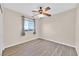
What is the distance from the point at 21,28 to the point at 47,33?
41.3 inches

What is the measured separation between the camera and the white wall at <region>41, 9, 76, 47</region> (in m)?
2.58

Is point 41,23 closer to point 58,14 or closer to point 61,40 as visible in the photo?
point 58,14

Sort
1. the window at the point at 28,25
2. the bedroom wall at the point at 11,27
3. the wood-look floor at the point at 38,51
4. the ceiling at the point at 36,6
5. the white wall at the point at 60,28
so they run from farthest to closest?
the white wall at the point at 60,28, the window at the point at 28,25, the bedroom wall at the point at 11,27, the wood-look floor at the point at 38,51, the ceiling at the point at 36,6

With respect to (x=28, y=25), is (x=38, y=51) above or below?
below

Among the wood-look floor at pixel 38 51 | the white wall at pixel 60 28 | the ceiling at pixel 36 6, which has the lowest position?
the wood-look floor at pixel 38 51

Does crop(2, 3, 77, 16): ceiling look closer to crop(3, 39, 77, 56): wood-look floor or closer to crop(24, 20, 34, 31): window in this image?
crop(24, 20, 34, 31): window

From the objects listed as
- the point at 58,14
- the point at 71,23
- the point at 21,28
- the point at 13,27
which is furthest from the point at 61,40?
the point at 13,27

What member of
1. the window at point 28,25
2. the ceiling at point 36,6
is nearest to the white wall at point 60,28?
the ceiling at point 36,6

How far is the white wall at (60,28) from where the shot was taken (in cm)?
258

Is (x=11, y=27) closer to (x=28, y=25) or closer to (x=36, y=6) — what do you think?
(x=28, y=25)

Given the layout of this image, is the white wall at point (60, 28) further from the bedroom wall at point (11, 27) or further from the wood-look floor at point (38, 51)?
the bedroom wall at point (11, 27)

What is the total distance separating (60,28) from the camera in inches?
116

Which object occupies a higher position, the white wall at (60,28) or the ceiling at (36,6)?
the ceiling at (36,6)

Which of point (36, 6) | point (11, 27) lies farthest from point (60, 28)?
point (11, 27)
